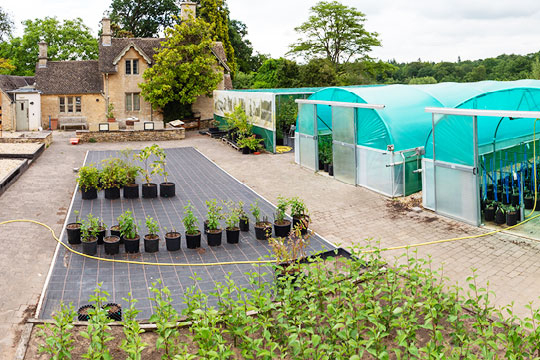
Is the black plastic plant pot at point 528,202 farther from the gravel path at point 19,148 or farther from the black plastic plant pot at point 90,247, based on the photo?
the gravel path at point 19,148

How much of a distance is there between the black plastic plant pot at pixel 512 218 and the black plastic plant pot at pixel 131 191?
10.7 metres

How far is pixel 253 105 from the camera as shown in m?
26.2

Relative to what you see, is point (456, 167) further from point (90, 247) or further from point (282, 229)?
point (90, 247)

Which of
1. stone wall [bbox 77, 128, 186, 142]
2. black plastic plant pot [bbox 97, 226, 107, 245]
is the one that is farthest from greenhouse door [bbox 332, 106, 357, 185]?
stone wall [bbox 77, 128, 186, 142]

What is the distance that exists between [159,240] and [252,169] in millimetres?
9569

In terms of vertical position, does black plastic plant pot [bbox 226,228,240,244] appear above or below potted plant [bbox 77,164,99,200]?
below

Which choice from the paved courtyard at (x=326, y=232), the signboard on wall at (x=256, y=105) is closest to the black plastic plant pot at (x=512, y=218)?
the paved courtyard at (x=326, y=232)

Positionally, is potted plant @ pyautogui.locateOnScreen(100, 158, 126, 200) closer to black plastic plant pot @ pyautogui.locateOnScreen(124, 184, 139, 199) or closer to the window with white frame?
black plastic plant pot @ pyautogui.locateOnScreen(124, 184, 139, 199)

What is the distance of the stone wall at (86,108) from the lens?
3494 cm

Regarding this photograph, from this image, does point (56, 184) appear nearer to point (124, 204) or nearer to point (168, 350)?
point (124, 204)

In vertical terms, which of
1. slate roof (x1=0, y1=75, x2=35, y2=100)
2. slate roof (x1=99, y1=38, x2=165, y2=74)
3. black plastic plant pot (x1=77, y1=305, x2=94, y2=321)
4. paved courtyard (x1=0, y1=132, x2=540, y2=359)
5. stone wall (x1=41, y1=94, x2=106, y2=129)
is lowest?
black plastic plant pot (x1=77, y1=305, x2=94, y2=321)

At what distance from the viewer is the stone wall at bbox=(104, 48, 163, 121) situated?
3538cm

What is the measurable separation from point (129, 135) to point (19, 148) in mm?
7140

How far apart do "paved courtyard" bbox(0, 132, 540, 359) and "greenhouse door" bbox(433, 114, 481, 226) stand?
1.30ft
